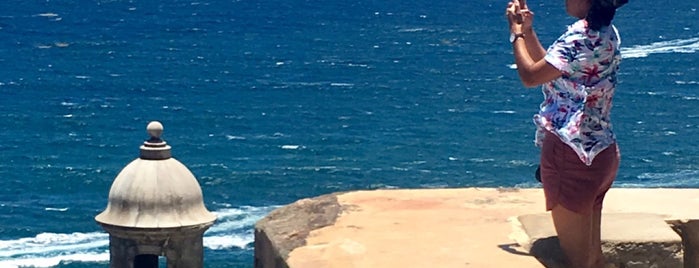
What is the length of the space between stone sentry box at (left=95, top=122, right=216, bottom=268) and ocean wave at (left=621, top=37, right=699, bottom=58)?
6996cm

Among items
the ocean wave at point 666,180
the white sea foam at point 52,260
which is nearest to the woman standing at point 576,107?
the white sea foam at point 52,260

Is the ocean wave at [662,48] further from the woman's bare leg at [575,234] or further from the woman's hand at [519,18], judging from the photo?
the woman's hand at [519,18]

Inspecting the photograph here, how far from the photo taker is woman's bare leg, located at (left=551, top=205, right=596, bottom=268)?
700 cm

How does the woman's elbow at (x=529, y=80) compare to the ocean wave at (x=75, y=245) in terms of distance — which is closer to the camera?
the woman's elbow at (x=529, y=80)

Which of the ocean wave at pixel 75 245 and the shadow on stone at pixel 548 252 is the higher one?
the shadow on stone at pixel 548 252

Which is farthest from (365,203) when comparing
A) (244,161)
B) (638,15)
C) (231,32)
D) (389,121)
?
(638,15)

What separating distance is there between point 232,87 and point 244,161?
20507mm

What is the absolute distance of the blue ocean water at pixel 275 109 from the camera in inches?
1752

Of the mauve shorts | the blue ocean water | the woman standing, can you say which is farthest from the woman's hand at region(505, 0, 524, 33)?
the blue ocean water

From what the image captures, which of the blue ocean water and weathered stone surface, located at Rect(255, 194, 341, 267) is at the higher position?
weathered stone surface, located at Rect(255, 194, 341, 267)

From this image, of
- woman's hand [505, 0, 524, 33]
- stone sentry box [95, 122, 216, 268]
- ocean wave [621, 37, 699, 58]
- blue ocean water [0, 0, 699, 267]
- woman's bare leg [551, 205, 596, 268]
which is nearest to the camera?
woman's hand [505, 0, 524, 33]

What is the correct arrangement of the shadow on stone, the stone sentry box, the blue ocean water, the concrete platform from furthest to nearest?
the blue ocean water, the stone sentry box, the concrete platform, the shadow on stone

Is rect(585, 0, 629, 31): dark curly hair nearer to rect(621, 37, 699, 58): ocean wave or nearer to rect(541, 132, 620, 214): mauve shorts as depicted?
rect(541, 132, 620, 214): mauve shorts

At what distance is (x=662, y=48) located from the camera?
84.2 meters
